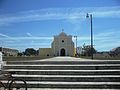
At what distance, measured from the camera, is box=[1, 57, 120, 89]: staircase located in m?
10.5

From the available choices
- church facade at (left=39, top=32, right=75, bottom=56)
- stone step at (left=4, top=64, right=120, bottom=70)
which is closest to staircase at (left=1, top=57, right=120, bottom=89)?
stone step at (left=4, top=64, right=120, bottom=70)

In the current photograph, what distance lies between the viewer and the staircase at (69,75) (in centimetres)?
1051

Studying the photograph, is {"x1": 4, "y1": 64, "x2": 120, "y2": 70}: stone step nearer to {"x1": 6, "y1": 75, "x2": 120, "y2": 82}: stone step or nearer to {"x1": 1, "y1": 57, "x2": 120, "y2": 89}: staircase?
{"x1": 1, "y1": 57, "x2": 120, "y2": 89}: staircase

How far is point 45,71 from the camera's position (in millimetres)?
11961

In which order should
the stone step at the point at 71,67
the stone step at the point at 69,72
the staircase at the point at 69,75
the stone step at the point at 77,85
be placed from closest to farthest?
the stone step at the point at 77,85 → the staircase at the point at 69,75 → the stone step at the point at 69,72 → the stone step at the point at 71,67

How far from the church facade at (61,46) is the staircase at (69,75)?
2886 inches

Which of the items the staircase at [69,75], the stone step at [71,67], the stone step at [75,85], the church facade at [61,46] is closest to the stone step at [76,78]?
the staircase at [69,75]

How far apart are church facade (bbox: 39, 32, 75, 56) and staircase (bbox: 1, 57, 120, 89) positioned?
241ft

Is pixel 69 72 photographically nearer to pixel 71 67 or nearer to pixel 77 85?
pixel 71 67

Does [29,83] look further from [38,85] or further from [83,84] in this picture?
[83,84]

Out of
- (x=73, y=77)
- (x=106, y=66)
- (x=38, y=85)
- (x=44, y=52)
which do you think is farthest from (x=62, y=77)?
(x=44, y=52)

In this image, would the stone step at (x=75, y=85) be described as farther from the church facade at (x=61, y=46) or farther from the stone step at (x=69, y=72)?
the church facade at (x=61, y=46)

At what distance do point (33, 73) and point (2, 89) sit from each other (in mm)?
2794

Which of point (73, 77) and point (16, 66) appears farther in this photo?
point (16, 66)
